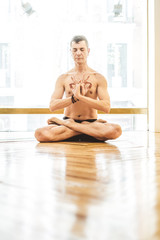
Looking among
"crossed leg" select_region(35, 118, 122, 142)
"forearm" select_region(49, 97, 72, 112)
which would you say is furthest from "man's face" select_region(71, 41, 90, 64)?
"crossed leg" select_region(35, 118, 122, 142)

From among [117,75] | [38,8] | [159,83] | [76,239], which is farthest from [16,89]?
[76,239]

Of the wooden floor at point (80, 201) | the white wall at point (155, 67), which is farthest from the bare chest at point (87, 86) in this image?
the white wall at point (155, 67)

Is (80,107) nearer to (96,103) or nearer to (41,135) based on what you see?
(96,103)

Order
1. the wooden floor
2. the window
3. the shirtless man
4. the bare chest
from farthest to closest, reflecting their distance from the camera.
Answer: the window < the bare chest < the shirtless man < the wooden floor

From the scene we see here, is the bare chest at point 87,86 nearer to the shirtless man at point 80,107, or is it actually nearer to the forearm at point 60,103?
the shirtless man at point 80,107

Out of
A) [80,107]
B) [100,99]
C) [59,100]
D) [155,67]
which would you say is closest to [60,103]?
[59,100]

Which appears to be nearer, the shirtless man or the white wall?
the shirtless man

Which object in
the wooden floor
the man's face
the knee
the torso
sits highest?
the man's face

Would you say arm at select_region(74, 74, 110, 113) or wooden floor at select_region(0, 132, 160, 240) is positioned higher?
arm at select_region(74, 74, 110, 113)

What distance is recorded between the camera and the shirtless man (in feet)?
8.34

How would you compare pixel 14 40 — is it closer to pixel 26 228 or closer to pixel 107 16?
pixel 107 16

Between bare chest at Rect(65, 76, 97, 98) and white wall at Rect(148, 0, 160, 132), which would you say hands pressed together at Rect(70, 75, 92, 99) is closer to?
bare chest at Rect(65, 76, 97, 98)

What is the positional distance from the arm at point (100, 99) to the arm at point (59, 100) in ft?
0.41

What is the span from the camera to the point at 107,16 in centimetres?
429
